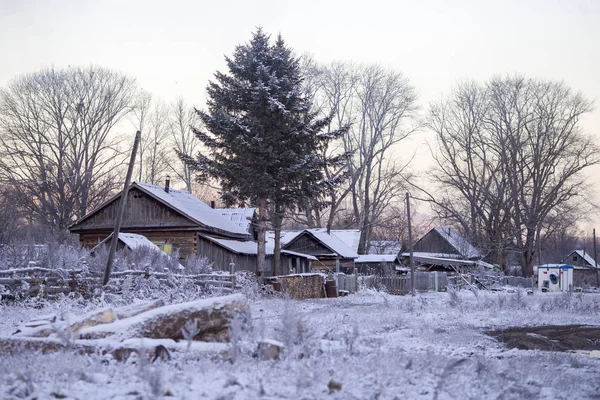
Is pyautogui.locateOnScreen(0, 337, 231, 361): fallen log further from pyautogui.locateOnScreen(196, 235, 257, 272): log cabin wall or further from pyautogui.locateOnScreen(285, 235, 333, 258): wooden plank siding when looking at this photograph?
pyautogui.locateOnScreen(285, 235, 333, 258): wooden plank siding

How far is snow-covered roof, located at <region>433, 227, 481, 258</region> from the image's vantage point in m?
59.5

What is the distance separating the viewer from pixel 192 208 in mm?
35625

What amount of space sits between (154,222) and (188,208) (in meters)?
2.09

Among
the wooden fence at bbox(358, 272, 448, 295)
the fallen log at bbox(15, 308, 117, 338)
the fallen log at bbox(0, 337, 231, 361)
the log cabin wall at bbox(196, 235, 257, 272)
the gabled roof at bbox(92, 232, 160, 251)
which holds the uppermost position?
the gabled roof at bbox(92, 232, 160, 251)

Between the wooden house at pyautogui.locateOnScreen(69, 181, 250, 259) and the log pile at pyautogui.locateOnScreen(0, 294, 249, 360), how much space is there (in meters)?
23.9

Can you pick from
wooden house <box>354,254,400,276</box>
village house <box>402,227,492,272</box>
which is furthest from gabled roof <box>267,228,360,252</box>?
village house <box>402,227,492,272</box>

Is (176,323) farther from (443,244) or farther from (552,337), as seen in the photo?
(443,244)

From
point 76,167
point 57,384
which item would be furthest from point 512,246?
point 57,384

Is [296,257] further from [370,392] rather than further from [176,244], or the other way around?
[370,392]

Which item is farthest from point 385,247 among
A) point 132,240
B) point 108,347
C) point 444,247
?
point 108,347

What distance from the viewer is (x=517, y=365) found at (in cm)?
880

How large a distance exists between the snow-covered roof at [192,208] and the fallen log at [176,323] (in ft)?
79.2

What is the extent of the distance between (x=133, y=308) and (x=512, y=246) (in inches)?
1933

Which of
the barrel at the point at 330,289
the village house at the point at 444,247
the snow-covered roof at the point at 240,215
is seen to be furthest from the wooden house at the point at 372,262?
the barrel at the point at 330,289
